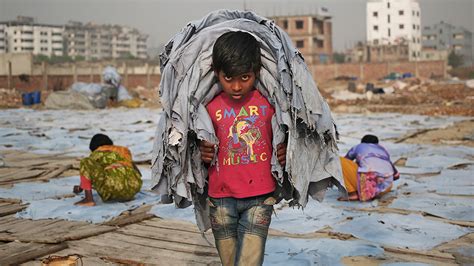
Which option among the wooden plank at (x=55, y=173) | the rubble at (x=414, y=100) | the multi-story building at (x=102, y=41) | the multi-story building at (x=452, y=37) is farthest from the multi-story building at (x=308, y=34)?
the multi-story building at (x=102, y=41)

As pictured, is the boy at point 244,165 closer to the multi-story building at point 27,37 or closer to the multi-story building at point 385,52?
the multi-story building at point 385,52

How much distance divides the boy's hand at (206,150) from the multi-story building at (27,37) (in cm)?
9216

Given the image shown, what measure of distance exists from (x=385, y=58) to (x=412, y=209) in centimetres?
4590

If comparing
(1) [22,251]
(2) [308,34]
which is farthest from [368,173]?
(2) [308,34]

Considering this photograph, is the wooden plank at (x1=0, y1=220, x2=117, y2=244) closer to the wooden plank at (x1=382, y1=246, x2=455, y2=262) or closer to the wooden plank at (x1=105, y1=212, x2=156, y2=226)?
the wooden plank at (x1=105, y1=212, x2=156, y2=226)

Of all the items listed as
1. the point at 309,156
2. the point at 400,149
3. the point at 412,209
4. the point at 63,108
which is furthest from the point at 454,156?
the point at 63,108

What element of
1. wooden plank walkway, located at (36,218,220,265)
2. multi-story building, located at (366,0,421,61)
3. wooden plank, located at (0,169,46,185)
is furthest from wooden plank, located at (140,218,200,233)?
multi-story building, located at (366,0,421,61)

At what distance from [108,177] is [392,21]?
2257 inches

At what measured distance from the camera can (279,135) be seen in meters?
2.04

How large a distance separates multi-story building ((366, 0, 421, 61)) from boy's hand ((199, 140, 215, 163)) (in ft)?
187

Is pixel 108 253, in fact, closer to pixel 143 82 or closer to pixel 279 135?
pixel 279 135

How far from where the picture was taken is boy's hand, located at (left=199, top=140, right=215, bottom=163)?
2037mm

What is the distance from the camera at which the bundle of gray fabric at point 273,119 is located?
2.00m

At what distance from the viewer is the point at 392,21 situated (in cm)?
5781
